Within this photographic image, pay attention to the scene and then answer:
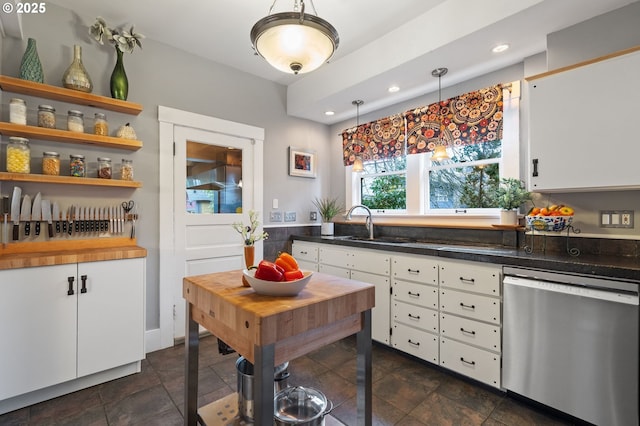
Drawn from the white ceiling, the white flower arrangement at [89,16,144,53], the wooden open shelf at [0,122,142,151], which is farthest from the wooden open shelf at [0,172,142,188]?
the white ceiling

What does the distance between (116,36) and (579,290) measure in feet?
11.7

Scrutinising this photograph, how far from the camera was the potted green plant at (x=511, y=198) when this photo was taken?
248 cm

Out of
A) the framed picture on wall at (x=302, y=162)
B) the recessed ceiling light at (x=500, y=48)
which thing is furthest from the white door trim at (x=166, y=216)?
the recessed ceiling light at (x=500, y=48)

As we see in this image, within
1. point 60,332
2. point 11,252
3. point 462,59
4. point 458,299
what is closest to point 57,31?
point 11,252

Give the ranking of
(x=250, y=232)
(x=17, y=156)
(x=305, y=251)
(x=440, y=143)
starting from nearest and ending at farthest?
1. (x=250, y=232)
2. (x=17, y=156)
3. (x=440, y=143)
4. (x=305, y=251)

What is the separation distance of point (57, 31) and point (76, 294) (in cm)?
195

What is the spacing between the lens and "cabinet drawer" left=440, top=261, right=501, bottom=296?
2127mm

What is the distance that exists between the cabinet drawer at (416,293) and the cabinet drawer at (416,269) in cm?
5

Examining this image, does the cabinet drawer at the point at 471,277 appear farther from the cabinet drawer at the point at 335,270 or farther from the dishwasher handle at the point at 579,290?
the cabinet drawer at the point at 335,270

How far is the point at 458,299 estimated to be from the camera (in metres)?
2.29

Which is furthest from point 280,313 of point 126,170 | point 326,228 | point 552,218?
point 326,228

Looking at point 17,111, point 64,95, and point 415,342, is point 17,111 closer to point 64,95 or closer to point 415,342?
point 64,95

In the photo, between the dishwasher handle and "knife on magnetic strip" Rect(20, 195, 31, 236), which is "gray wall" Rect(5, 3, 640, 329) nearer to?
"knife on magnetic strip" Rect(20, 195, 31, 236)

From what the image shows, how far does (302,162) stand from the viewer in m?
3.97
